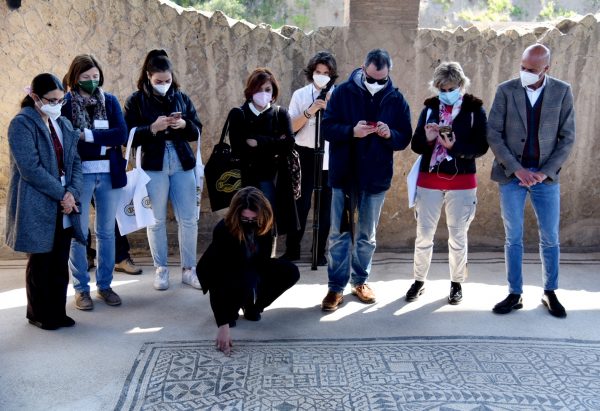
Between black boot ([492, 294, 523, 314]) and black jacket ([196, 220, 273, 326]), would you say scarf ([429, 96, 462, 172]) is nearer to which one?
black boot ([492, 294, 523, 314])

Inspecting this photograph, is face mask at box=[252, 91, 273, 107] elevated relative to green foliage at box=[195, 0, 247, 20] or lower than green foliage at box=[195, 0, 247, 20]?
lower

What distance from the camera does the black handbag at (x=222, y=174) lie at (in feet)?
15.8

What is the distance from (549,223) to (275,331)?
79.1 inches

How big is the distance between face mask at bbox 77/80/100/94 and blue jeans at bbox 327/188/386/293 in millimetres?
1768

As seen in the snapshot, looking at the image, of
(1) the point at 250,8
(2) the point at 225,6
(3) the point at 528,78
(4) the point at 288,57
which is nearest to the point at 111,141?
(4) the point at 288,57

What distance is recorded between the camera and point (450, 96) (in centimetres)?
448

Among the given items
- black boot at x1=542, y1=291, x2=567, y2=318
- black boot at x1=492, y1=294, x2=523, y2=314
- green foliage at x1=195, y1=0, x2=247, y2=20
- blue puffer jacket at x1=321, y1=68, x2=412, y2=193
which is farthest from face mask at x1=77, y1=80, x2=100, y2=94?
green foliage at x1=195, y1=0, x2=247, y2=20

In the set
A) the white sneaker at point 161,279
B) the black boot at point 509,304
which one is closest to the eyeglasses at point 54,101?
the white sneaker at point 161,279

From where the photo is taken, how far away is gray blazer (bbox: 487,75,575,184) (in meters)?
4.40

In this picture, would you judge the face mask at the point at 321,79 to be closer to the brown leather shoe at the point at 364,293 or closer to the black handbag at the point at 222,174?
the black handbag at the point at 222,174

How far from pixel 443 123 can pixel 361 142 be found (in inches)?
23.4

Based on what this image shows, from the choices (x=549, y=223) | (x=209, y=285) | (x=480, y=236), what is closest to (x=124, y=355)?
(x=209, y=285)

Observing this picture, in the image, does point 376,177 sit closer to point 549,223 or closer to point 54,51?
point 549,223

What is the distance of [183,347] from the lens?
399cm
